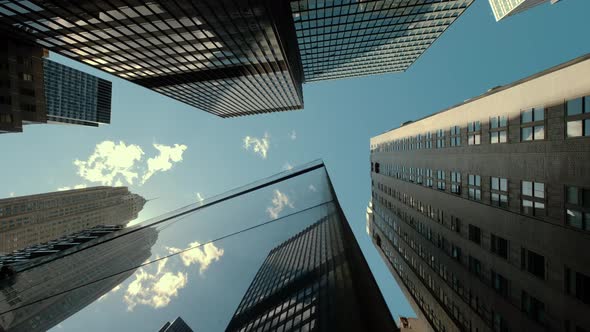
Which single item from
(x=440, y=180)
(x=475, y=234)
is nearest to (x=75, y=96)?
(x=440, y=180)

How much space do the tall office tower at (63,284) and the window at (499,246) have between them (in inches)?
1253

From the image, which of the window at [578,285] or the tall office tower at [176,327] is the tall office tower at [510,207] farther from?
the tall office tower at [176,327]

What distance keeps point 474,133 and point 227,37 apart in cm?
3246

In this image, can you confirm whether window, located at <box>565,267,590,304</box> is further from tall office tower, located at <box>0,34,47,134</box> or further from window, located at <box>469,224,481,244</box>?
tall office tower, located at <box>0,34,47,134</box>

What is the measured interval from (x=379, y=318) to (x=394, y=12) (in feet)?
212

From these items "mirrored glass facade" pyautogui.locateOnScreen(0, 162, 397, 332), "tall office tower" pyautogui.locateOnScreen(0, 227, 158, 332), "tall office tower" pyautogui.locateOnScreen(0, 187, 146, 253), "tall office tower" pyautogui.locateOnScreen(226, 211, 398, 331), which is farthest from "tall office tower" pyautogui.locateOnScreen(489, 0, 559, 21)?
"tall office tower" pyautogui.locateOnScreen(0, 187, 146, 253)

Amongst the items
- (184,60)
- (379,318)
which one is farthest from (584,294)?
(184,60)

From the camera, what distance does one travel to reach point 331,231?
1054 centimetres

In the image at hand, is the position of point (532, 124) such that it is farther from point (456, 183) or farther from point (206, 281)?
point (206, 281)

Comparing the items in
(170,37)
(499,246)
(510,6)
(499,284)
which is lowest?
(499,284)

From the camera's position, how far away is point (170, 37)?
130 feet

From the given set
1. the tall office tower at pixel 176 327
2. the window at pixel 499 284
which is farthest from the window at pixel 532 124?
the tall office tower at pixel 176 327

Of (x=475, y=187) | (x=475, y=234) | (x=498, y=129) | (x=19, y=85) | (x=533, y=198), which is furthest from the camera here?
(x=19, y=85)

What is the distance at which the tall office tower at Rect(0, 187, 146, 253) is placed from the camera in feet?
369
